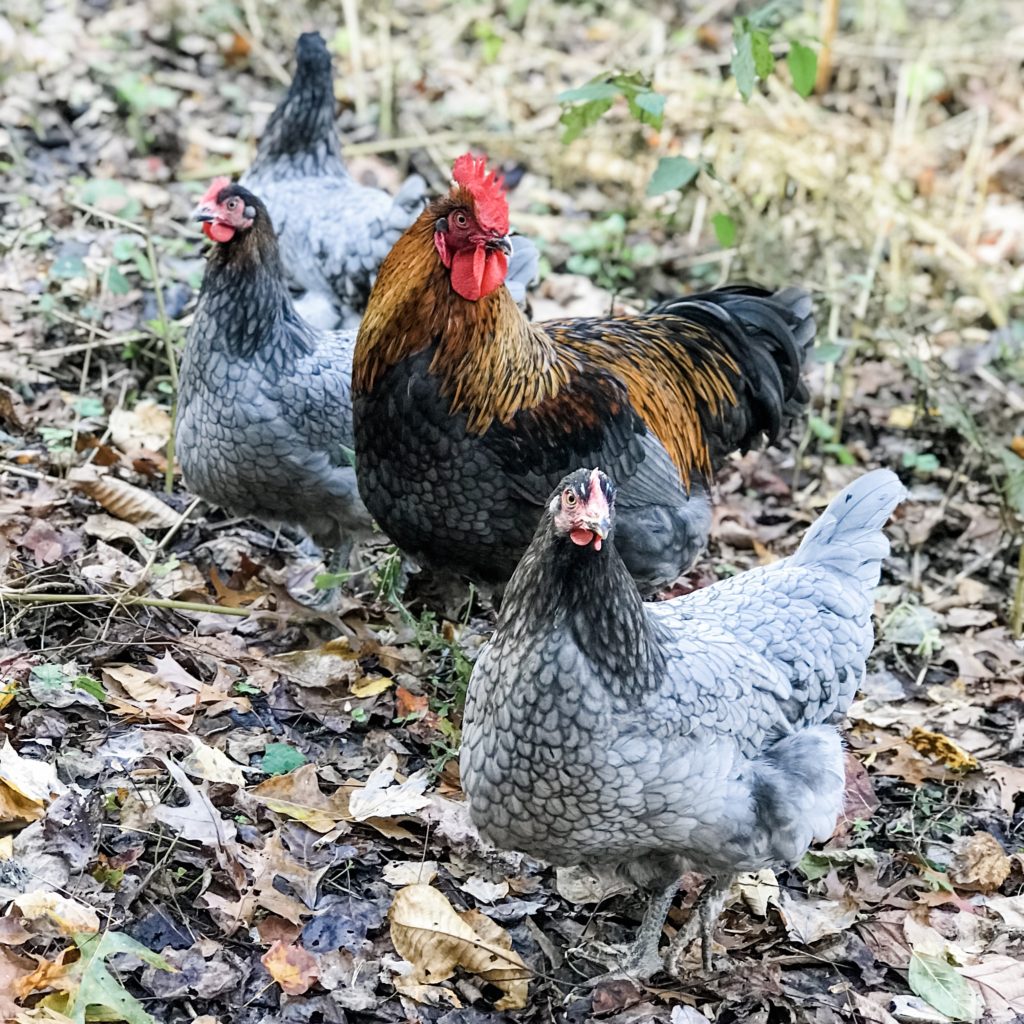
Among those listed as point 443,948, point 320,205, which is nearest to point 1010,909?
point 443,948

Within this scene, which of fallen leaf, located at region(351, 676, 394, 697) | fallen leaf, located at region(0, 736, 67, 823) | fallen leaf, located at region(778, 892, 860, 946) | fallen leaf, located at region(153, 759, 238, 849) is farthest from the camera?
fallen leaf, located at region(351, 676, 394, 697)

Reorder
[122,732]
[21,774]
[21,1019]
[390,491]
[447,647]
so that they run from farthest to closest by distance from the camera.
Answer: [447,647] < [390,491] < [122,732] < [21,774] < [21,1019]

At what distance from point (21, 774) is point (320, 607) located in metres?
1.70

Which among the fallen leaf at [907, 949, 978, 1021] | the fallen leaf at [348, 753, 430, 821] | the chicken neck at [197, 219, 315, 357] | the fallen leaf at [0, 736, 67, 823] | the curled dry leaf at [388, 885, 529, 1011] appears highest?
the chicken neck at [197, 219, 315, 357]

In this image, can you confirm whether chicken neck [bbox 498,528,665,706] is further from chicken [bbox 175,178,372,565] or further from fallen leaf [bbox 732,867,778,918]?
chicken [bbox 175,178,372,565]

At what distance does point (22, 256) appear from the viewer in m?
6.89

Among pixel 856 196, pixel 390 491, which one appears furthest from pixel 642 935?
pixel 856 196

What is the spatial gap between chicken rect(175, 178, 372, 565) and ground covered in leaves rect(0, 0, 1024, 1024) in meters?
0.40

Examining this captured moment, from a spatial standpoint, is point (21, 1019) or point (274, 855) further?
point (274, 855)

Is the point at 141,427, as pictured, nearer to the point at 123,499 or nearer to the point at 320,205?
the point at 123,499

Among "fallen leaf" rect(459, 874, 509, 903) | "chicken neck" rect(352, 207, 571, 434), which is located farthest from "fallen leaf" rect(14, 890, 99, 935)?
"chicken neck" rect(352, 207, 571, 434)

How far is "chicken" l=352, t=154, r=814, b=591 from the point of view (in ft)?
14.4

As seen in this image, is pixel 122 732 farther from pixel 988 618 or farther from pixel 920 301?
pixel 920 301

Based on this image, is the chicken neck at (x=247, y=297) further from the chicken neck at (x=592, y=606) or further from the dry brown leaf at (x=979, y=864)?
the dry brown leaf at (x=979, y=864)
